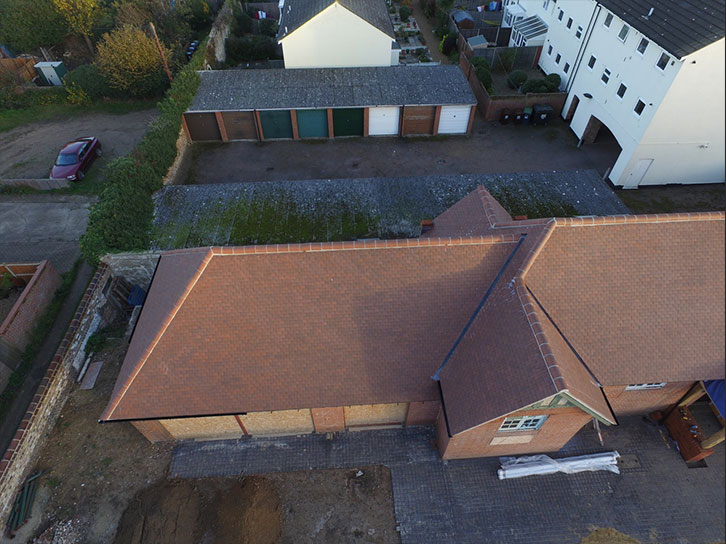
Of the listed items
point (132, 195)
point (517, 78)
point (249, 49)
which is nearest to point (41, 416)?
point (132, 195)

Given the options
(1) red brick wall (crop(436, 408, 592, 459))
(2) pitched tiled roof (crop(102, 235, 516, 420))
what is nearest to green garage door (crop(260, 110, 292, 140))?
(2) pitched tiled roof (crop(102, 235, 516, 420))

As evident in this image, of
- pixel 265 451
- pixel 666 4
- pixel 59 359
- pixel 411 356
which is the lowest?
pixel 265 451

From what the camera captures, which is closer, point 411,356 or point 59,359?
point 411,356

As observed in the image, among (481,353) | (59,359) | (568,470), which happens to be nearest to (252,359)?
(481,353)

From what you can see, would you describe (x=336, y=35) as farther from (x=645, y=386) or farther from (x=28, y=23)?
(x=645, y=386)

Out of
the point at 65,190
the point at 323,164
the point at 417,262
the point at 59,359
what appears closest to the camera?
the point at 417,262

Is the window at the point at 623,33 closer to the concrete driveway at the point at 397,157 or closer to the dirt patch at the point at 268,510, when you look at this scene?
the concrete driveway at the point at 397,157

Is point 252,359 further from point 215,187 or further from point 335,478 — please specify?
point 215,187

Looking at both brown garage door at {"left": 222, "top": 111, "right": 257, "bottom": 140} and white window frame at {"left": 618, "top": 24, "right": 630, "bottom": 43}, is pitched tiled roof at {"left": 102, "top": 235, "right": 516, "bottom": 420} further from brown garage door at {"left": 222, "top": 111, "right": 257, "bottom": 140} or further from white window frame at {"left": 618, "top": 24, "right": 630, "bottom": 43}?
white window frame at {"left": 618, "top": 24, "right": 630, "bottom": 43}
